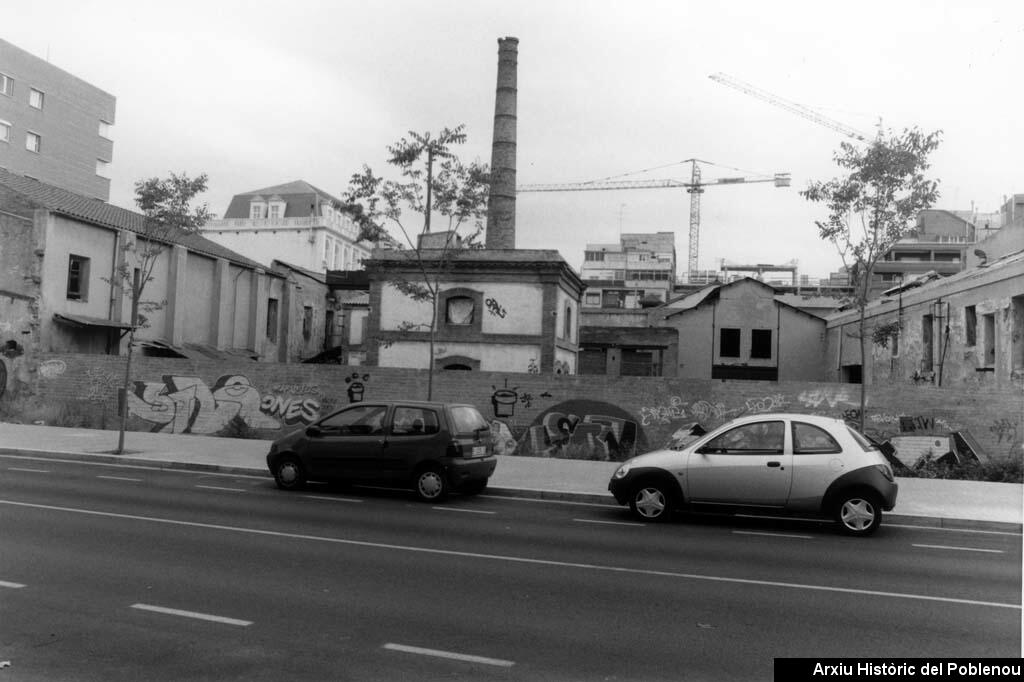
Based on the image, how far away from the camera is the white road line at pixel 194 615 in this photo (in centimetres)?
598

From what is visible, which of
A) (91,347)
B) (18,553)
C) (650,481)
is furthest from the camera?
(91,347)

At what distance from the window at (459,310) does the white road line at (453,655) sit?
25.7m

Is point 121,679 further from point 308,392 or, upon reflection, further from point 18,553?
point 308,392

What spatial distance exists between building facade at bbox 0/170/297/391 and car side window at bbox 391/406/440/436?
9.30 m

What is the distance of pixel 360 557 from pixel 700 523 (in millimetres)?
5250

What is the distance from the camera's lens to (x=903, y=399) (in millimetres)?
19000

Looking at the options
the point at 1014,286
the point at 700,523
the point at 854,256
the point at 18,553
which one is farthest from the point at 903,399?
the point at 18,553

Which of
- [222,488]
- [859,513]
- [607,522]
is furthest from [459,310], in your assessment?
[859,513]

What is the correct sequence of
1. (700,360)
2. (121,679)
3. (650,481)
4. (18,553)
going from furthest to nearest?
(700,360) → (650,481) → (18,553) → (121,679)

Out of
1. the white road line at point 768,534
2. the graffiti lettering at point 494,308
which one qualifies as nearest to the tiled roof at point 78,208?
the graffiti lettering at point 494,308

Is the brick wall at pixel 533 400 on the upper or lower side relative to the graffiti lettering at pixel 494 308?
→ lower

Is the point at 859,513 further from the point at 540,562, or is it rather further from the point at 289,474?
the point at 289,474

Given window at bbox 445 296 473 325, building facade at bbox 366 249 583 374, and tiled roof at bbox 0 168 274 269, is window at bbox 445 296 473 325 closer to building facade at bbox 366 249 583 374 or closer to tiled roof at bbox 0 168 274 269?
building facade at bbox 366 249 583 374

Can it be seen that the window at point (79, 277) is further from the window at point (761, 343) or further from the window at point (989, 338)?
the window at point (761, 343)
